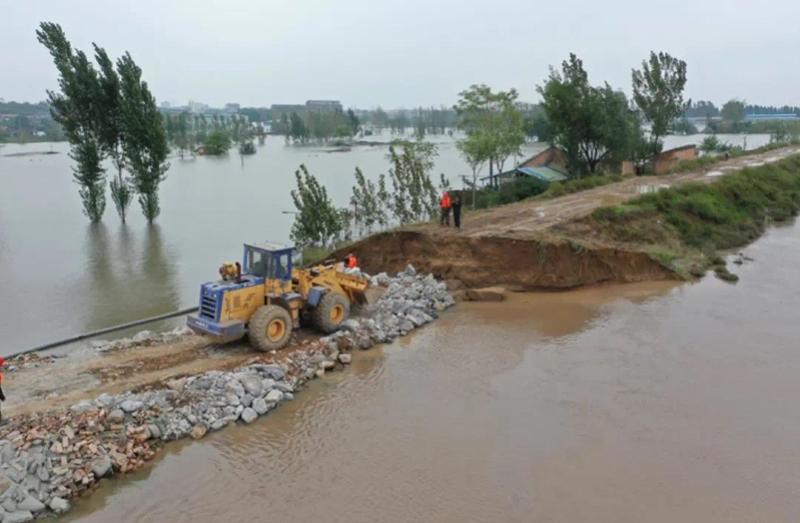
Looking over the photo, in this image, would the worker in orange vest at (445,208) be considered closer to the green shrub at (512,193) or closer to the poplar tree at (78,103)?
the green shrub at (512,193)

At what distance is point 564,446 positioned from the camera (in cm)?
901

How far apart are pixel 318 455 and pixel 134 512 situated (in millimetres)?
2428

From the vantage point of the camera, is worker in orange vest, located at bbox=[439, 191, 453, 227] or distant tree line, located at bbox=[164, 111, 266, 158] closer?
worker in orange vest, located at bbox=[439, 191, 453, 227]

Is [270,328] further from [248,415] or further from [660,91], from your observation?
[660,91]

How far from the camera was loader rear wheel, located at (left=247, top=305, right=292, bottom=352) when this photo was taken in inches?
454

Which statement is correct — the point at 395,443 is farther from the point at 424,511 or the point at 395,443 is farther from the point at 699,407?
the point at 699,407

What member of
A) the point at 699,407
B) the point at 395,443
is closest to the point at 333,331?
the point at 395,443

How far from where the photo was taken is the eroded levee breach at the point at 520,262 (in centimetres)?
1694

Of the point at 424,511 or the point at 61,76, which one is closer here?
the point at 424,511

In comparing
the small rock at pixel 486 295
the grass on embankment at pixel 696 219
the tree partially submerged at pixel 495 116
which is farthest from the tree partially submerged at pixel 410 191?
the small rock at pixel 486 295

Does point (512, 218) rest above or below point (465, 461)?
above

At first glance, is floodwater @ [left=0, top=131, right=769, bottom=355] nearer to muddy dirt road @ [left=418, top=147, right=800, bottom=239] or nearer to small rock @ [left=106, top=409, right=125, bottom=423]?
small rock @ [left=106, top=409, right=125, bottom=423]

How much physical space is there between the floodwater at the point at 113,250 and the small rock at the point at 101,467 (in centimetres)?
659

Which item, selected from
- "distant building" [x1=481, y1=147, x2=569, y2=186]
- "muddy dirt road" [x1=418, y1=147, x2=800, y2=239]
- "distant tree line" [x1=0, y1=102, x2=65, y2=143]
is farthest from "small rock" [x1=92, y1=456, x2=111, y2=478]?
"distant tree line" [x1=0, y1=102, x2=65, y2=143]
